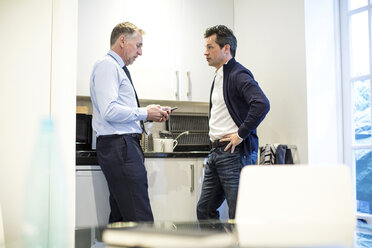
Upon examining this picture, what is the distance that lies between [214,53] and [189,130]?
992 mm

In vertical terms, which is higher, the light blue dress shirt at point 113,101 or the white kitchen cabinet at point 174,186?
the light blue dress shirt at point 113,101

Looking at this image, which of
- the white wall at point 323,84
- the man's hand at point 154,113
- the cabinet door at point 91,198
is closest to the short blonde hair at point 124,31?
the man's hand at point 154,113

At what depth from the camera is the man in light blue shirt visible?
289cm

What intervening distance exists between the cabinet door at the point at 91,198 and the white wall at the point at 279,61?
137 centimetres

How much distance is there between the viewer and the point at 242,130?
3.04 meters

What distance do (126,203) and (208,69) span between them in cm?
165

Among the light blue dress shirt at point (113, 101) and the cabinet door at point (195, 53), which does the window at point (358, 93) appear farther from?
the light blue dress shirt at point (113, 101)

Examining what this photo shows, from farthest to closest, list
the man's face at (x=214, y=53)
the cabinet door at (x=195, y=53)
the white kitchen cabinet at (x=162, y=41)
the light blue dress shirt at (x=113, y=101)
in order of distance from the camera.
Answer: the cabinet door at (x=195, y=53) → the white kitchen cabinet at (x=162, y=41) → the man's face at (x=214, y=53) → the light blue dress shirt at (x=113, y=101)

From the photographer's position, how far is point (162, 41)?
4.05m

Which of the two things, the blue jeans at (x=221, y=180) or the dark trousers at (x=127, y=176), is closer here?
the dark trousers at (x=127, y=176)

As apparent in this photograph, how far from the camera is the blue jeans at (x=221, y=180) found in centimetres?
312

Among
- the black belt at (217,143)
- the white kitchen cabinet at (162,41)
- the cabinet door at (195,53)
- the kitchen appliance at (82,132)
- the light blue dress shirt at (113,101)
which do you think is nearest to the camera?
the light blue dress shirt at (113,101)

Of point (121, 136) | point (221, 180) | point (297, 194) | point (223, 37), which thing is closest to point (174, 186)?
point (221, 180)

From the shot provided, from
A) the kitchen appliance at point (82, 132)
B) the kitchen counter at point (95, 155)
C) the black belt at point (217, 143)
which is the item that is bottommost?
the kitchen counter at point (95, 155)
